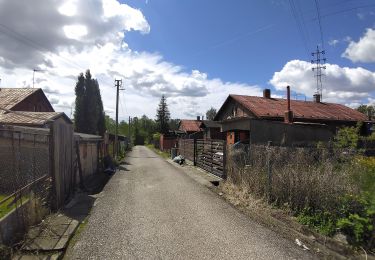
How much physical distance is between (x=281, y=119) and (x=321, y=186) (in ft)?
70.8

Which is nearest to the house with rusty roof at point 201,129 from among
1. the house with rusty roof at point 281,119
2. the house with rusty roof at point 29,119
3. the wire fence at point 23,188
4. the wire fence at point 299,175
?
the house with rusty roof at point 281,119

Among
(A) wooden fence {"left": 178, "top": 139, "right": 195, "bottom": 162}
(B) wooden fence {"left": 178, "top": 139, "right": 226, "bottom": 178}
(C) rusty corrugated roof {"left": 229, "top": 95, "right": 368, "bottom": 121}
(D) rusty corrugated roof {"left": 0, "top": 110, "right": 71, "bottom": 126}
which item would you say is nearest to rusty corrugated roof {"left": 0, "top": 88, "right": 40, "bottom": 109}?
(D) rusty corrugated roof {"left": 0, "top": 110, "right": 71, "bottom": 126}

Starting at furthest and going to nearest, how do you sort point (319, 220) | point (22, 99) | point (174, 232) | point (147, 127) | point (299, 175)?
point (147, 127) < point (22, 99) < point (299, 175) < point (319, 220) < point (174, 232)

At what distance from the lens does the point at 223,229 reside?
286 inches

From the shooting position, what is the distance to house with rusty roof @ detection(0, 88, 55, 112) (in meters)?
21.9

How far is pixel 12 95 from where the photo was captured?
23.5m

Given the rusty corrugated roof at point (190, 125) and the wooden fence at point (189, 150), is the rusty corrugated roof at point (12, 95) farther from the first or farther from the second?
the rusty corrugated roof at point (190, 125)

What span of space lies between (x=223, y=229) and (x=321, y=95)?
34267 millimetres

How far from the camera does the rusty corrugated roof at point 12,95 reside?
21694mm

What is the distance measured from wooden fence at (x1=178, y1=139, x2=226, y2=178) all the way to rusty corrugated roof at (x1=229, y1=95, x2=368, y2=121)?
26.8 ft


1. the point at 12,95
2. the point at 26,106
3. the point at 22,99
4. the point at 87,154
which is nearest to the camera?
the point at 87,154

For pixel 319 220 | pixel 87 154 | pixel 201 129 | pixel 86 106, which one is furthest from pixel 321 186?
pixel 201 129

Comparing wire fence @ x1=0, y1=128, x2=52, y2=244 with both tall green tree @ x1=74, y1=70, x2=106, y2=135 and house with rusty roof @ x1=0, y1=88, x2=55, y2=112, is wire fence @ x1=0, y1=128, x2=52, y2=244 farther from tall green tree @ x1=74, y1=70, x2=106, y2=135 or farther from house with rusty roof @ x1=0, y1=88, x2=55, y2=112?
tall green tree @ x1=74, y1=70, x2=106, y2=135

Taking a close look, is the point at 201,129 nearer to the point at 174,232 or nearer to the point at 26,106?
the point at 26,106
